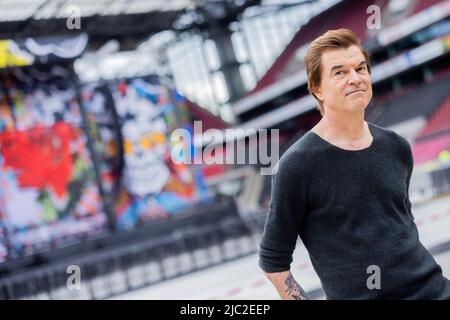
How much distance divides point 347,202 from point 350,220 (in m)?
0.04

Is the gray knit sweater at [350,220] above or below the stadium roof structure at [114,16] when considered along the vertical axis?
below

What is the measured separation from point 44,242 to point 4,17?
4.75 metres

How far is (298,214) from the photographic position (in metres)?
1.42

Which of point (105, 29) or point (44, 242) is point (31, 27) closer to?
point (105, 29)

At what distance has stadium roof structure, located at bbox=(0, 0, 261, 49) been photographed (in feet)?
42.6

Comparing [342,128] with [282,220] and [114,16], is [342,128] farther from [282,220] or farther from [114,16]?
[114,16]

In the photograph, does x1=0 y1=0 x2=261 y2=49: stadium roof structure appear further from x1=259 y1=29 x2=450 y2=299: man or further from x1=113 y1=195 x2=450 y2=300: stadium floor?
x1=259 y1=29 x2=450 y2=299: man

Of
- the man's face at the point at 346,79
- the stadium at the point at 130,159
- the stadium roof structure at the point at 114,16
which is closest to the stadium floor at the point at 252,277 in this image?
the stadium at the point at 130,159

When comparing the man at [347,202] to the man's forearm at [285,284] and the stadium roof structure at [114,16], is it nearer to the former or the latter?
the man's forearm at [285,284]

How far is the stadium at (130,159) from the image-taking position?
9.86 m

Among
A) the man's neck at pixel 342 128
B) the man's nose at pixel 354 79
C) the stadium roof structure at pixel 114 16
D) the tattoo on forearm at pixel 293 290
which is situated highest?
the stadium roof structure at pixel 114 16

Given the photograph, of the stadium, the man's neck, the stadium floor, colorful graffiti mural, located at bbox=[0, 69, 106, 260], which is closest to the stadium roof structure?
the stadium
